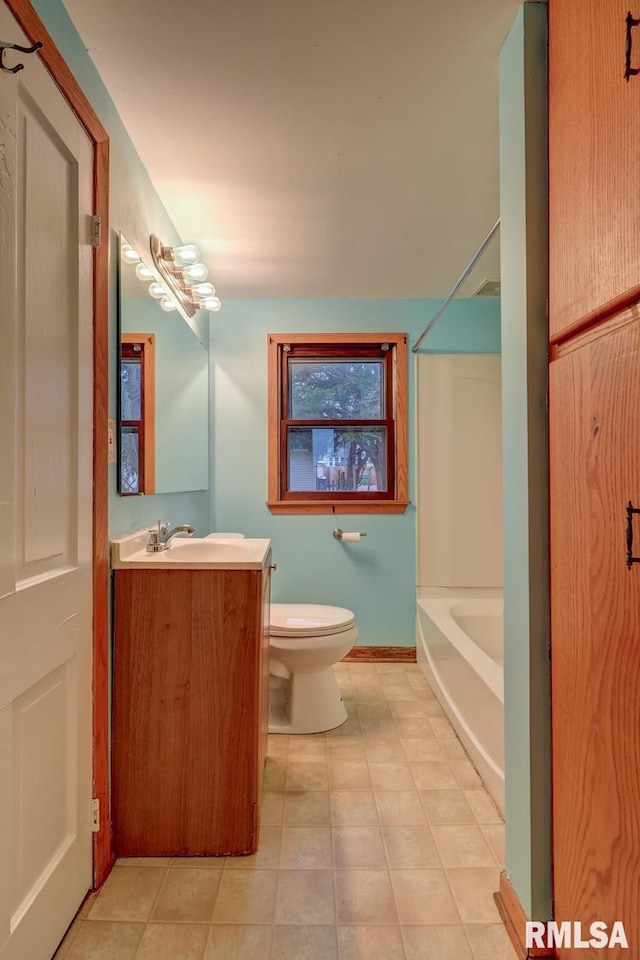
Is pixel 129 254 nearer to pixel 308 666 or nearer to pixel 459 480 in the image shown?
pixel 308 666

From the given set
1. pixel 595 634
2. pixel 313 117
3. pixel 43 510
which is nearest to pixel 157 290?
pixel 313 117

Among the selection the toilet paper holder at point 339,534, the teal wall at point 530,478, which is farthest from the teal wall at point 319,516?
the teal wall at point 530,478

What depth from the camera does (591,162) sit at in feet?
3.07

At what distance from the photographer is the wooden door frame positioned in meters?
1.33

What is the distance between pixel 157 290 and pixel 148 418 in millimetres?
499

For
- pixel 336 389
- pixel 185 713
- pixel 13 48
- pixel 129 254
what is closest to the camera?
pixel 13 48

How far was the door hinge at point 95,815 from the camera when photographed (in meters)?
1.31

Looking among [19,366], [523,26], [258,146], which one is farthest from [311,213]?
[19,366]

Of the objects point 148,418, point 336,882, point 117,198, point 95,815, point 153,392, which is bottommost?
point 336,882

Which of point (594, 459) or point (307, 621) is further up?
point (594, 459)

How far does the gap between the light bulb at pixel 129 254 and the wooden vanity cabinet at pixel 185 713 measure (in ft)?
3.23

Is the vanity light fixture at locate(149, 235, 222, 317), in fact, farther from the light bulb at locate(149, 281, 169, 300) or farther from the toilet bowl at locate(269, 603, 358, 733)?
the toilet bowl at locate(269, 603, 358, 733)

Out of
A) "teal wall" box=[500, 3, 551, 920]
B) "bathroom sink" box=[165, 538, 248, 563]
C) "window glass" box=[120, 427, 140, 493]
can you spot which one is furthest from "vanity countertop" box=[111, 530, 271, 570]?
"teal wall" box=[500, 3, 551, 920]

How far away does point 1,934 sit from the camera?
3.00ft
